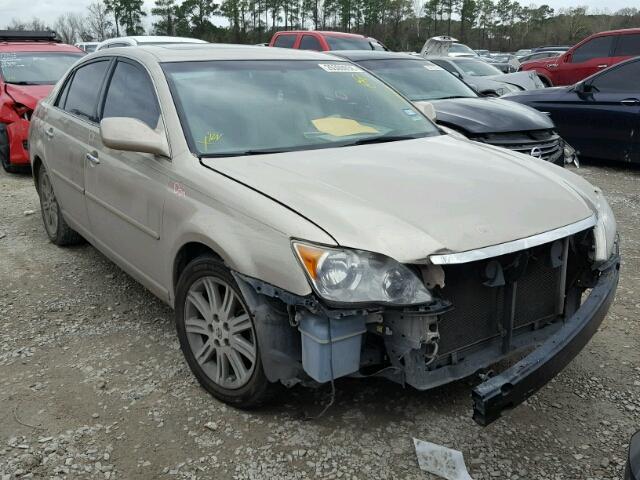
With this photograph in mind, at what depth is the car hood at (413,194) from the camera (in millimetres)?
2324

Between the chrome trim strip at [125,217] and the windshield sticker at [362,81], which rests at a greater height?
the windshield sticker at [362,81]

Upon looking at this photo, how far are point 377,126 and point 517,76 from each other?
9772 millimetres

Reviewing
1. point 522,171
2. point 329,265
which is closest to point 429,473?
point 329,265

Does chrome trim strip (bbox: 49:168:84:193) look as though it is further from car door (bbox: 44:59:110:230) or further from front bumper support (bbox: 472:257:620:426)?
front bumper support (bbox: 472:257:620:426)

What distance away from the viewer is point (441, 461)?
2.49 m

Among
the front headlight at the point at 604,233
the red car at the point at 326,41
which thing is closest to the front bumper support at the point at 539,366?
the front headlight at the point at 604,233

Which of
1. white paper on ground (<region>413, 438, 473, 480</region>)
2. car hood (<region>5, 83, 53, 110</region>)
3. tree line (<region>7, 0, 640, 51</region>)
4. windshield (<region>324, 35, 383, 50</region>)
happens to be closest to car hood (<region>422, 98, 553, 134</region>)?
white paper on ground (<region>413, 438, 473, 480</region>)

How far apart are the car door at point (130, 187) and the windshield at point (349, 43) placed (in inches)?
336

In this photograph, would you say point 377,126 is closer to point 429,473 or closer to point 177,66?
point 177,66

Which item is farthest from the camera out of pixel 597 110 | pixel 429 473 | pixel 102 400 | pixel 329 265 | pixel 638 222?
pixel 597 110

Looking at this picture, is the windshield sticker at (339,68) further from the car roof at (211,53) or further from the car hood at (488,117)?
the car hood at (488,117)

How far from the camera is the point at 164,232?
3027 millimetres

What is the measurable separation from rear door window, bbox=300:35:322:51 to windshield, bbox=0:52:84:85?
4.63 meters

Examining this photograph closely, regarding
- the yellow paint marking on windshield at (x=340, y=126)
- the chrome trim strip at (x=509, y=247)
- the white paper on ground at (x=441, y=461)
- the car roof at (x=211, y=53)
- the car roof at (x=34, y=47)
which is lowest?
the white paper on ground at (x=441, y=461)
